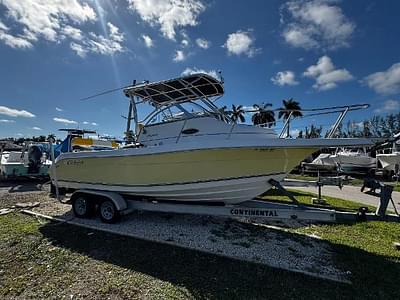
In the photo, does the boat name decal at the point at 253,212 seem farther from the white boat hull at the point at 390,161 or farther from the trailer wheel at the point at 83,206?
the white boat hull at the point at 390,161

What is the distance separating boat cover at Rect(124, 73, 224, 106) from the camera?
5.30 meters

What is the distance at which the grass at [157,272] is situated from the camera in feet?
9.57

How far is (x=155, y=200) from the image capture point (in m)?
5.45

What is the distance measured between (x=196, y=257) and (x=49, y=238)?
281 centimetres

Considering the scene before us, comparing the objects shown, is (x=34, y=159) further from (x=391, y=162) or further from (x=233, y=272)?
(x=391, y=162)

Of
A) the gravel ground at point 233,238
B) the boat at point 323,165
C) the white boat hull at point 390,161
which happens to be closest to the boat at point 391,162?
the white boat hull at point 390,161

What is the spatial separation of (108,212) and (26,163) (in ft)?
28.2

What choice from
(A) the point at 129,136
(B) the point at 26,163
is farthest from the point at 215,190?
(B) the point at 26,163

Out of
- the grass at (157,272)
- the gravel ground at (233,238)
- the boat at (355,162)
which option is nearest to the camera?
the grass at (157,272)

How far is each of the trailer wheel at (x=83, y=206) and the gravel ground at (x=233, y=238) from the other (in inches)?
6.2

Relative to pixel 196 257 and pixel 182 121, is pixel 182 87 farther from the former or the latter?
pixel 196 257

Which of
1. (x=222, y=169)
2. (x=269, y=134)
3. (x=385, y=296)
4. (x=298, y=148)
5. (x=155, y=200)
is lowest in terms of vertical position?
(x=385, y=296)

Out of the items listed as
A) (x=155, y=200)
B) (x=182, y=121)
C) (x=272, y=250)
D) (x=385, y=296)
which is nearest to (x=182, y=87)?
(x=182, y=121)

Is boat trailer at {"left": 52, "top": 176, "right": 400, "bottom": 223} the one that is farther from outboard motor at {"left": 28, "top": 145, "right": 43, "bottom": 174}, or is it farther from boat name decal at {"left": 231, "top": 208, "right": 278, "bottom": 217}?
outboard motor at {"left": 28, "top": 145, "right": 43, "bottom": 174}
